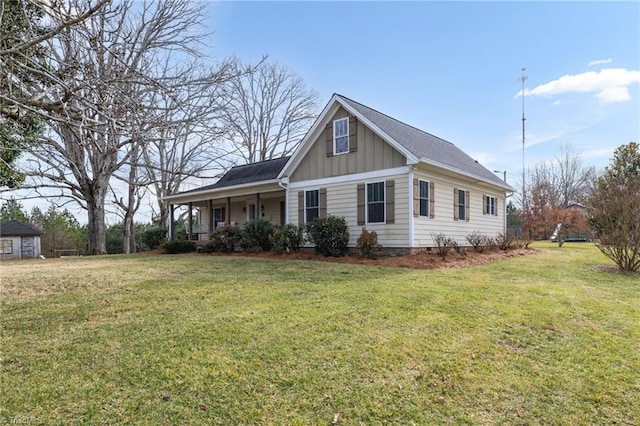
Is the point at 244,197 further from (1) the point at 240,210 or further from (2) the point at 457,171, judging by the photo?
(2) the point at 457,171

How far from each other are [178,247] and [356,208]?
8.55 metres

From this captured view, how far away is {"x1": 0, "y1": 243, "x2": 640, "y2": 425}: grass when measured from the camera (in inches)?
105

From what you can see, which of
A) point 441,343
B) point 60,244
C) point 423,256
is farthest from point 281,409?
point 60,244

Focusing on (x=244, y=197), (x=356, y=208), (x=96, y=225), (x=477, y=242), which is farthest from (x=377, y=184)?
(x=96, y=225)

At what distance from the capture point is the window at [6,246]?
22578mm

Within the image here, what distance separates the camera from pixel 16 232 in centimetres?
2309

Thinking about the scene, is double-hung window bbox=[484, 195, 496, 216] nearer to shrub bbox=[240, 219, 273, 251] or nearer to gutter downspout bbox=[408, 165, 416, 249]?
gutter downspout bbox=[408, 165, 416, 249]

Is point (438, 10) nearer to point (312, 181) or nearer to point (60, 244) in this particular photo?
point (312, 181)

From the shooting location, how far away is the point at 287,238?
40.6ft

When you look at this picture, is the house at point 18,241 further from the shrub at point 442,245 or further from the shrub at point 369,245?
the shrub at point 442,245

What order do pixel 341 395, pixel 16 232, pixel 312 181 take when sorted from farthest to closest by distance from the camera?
pixel 16 232
pixel 312 181
pixel 341 395

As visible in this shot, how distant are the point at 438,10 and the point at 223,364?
11602mm

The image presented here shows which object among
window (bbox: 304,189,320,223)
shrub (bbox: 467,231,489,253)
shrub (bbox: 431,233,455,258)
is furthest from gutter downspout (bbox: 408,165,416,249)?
window (bbox: 304,189,320,223)

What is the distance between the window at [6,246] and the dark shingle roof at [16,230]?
1.44 ft
